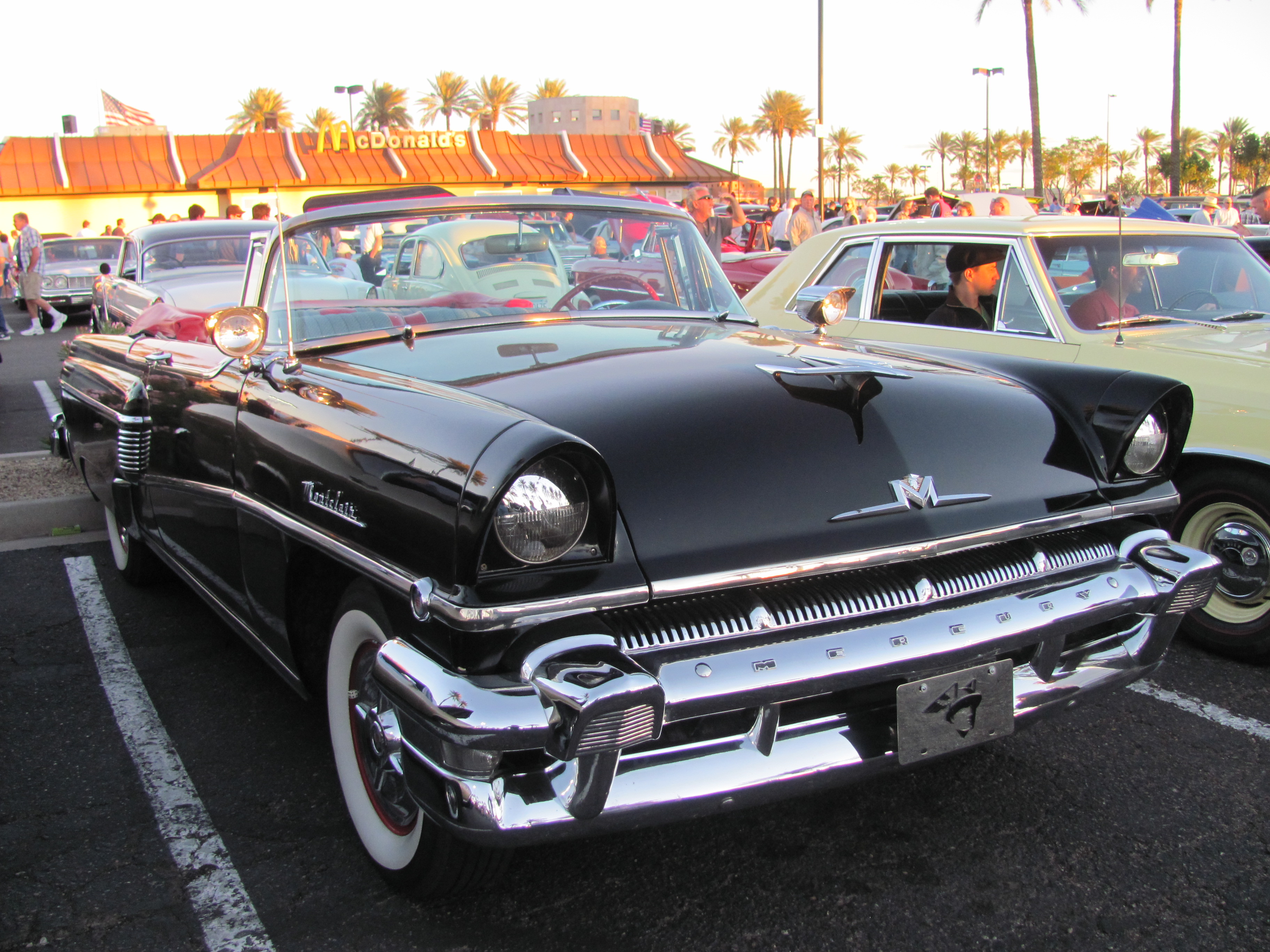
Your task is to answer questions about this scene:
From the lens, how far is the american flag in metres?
37.4

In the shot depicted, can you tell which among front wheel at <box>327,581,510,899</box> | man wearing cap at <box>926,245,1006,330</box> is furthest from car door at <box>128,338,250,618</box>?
man wearing cap at <box>926,245,1006,330</box>

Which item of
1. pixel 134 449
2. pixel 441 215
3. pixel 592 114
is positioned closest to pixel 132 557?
Result: pixel 134 449

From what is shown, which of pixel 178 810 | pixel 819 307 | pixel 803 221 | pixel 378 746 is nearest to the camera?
pixel 378 746

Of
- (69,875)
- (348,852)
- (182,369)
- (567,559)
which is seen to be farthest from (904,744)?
(182,369)

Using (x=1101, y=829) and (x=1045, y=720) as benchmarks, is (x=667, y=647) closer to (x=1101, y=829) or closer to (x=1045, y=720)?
(x=1045, y=720)

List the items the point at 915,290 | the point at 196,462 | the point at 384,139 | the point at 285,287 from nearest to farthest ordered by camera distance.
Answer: the point at 285,287 < the point at 196,462 < the point at 915,290 < the point at 384,139

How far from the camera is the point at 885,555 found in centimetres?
210

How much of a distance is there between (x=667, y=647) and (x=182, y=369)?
88.3 inches

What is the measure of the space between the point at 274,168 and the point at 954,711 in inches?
1461

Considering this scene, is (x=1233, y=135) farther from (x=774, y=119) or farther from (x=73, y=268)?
(x=73, y=268)

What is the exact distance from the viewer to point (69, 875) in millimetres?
2396

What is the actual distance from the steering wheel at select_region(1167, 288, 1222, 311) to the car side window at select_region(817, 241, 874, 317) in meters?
1.38

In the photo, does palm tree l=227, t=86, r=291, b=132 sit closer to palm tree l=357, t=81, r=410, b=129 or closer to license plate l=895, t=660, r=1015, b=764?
palm tree l=357, t=81, r=410, b=129

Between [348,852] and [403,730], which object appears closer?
[403,730]
